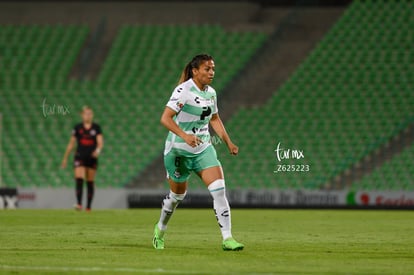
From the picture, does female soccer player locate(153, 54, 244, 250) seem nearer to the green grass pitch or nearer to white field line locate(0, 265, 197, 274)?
the green grass pitch

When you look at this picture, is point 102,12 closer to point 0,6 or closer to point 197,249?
point 0,6

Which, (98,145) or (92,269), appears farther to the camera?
(98,145)

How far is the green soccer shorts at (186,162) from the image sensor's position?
1034 cm

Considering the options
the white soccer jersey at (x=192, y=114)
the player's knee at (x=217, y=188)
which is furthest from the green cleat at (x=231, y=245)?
the white soccer jersey at (x=192, y=114)

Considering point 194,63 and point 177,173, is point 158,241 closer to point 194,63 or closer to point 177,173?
point 177,173

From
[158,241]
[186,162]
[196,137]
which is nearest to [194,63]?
[196,137]

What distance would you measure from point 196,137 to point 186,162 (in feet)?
Result: 1.70

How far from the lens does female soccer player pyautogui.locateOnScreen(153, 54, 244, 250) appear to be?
1013 centimetres

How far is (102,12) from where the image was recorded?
32281 millimetres

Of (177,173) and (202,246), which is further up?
(177,173)

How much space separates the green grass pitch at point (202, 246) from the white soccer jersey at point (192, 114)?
121 centimetres

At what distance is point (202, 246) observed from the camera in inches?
431

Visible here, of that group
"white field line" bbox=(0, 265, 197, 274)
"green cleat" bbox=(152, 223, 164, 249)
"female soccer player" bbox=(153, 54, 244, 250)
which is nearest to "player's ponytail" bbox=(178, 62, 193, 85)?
"female soccer player" bbox=(153, 54, 244, 250)

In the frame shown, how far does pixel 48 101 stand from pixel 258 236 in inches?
639
